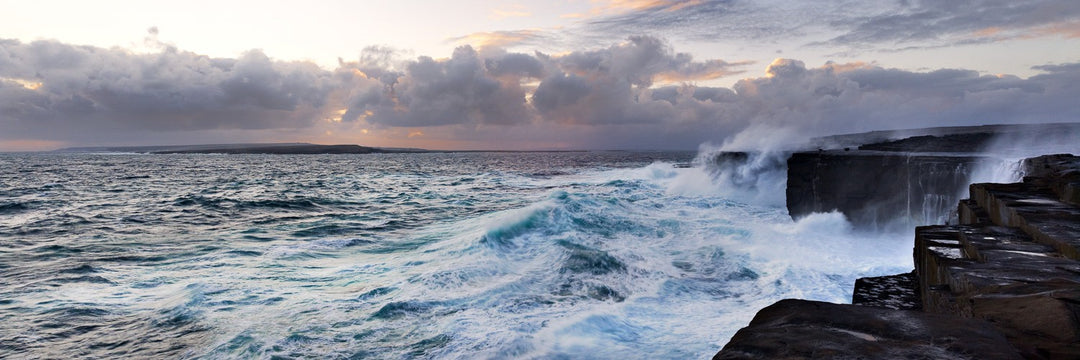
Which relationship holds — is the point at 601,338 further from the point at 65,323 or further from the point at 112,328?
the point at 65,323

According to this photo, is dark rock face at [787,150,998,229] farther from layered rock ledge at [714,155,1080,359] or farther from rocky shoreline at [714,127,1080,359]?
layered rock ledge at [714,155,1080,359]

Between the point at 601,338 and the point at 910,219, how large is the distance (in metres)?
13.6

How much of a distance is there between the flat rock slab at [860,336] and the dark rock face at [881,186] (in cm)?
1453

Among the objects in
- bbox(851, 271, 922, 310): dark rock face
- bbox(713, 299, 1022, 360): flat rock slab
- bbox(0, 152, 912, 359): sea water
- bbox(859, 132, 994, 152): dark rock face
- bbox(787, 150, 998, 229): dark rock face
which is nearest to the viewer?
bbox(713, 299, 1022, 360): flat rock slab

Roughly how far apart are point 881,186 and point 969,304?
16.6 m

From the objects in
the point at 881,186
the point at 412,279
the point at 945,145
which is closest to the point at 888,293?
the point at 412,279

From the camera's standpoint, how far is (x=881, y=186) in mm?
17078

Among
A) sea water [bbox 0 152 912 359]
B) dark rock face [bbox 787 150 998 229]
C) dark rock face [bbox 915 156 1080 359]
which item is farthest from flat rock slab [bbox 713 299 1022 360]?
dark rock face [bbox 787 150 998 229]

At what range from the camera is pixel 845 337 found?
2.25 metres

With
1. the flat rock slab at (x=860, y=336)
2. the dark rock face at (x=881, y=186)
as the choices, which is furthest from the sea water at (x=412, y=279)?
the flat rock slab at (x=860, y=336)

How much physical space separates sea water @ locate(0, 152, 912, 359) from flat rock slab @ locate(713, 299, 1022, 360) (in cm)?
430

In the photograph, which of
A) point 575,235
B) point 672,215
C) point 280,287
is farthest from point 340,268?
point 672,215

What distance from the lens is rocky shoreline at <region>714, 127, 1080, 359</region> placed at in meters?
2.15

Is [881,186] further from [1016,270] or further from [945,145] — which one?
[945,145]
